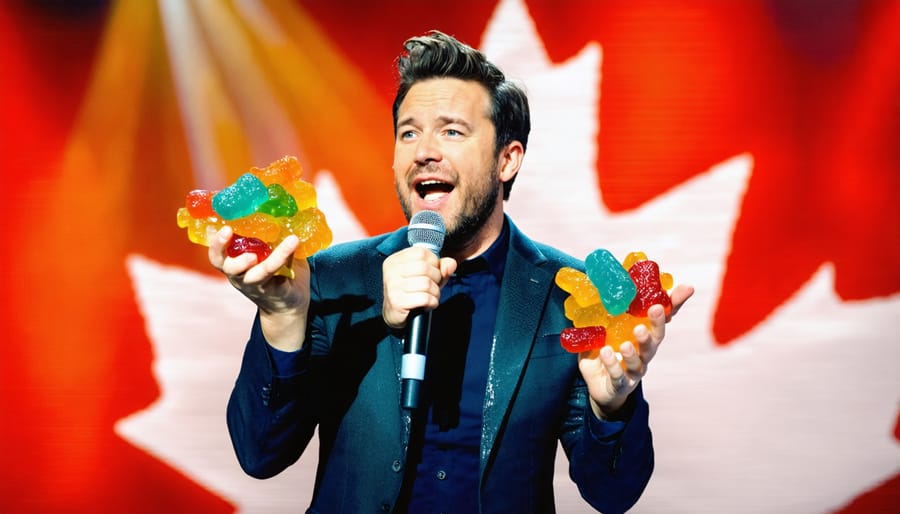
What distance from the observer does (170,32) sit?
2693 mm

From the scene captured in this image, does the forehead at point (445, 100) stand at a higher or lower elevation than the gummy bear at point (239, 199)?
higher

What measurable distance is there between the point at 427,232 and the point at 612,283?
32cm

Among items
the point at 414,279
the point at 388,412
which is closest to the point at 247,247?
the point at 414,279

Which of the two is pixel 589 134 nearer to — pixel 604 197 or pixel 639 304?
pixel 604 197

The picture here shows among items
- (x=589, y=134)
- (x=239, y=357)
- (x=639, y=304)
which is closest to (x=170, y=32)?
(x=239, y=357)

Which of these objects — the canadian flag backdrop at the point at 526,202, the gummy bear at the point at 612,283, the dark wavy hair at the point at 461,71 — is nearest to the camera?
the gummy bear at the point at 612,283

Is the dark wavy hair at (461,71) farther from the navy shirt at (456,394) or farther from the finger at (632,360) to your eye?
the finger at (632,360)

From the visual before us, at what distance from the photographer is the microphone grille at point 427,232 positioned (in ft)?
4.35

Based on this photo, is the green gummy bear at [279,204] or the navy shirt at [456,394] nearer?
the green gummy bear at [279,204]

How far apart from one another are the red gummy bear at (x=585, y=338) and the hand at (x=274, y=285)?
0.45m

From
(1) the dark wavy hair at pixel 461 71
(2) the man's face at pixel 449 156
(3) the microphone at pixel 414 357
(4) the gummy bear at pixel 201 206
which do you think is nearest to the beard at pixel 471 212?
(2) the man's face at pixel 449 156

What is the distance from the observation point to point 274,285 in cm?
127

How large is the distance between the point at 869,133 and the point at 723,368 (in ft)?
2.93

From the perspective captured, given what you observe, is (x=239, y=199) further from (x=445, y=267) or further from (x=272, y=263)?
(x=445, y=267)
